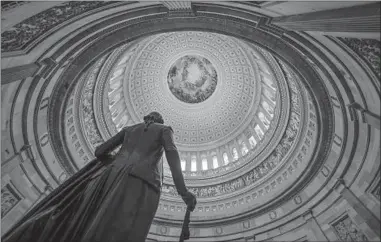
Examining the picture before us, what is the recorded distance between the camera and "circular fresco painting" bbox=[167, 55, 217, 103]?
79.8ft

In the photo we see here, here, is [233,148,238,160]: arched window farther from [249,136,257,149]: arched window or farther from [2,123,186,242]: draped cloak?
[2,123,186,242]: draped cloak

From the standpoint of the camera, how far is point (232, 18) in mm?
7492

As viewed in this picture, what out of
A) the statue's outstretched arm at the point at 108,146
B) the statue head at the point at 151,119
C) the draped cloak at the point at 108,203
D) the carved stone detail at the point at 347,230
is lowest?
the draped cloak at the point at 108,203

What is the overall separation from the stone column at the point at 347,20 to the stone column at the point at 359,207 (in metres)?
4.75

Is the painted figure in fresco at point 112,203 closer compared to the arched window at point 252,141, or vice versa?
the painted figure in fresco at point 112,203

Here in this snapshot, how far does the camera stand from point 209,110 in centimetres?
2433

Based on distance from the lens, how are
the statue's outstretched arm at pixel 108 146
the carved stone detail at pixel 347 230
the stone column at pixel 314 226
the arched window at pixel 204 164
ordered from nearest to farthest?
→ 1. the statue's outstretched arm at pixel 108 146
2. the carved stone detail at pixel 347 230
3. the stone column at pixel 314 226
4. the arched window at pixel 204 164

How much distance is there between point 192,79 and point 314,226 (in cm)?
1751

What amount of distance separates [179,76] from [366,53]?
815 inches

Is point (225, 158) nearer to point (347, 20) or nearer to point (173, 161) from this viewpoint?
point (347, 20)

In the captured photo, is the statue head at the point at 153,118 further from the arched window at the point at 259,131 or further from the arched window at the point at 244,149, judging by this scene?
the arched window at the point at 244,149

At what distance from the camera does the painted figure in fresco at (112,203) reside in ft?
8.68

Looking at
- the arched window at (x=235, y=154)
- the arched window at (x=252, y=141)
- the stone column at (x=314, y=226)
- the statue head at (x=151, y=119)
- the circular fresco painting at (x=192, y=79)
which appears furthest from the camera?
the circular fresco painting at (x=192, y=79)

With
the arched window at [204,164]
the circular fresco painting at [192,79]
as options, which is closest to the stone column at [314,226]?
the arched window at [204,164]
